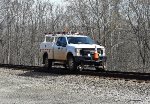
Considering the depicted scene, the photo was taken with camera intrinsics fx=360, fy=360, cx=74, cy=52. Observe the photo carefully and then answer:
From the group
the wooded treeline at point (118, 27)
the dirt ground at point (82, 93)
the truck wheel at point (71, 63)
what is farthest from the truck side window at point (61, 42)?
the wooded treeline at point (118, 27)

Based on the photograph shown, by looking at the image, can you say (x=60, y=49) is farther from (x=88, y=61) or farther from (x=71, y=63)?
(x=88, y=61)

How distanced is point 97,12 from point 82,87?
36.8 m

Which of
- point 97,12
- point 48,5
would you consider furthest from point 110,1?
point 48,5

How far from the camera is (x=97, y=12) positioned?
49969 mm

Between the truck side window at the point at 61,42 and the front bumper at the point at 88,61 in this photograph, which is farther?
the truck side window at the point at 61,42

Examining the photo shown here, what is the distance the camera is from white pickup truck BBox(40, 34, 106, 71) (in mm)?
19781

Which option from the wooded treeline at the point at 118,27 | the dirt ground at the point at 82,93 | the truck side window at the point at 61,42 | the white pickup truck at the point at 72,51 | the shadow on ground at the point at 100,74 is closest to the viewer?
the dirt ground at the point at 82,93

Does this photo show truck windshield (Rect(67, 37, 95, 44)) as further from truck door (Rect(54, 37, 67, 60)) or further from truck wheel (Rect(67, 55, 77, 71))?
truck wheel (Rect(67, 55, 77, 71))

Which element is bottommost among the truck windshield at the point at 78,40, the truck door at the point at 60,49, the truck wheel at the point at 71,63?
the truck wheel at the point at 71,63

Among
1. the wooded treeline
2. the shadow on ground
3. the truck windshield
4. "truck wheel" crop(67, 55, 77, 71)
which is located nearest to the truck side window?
the truck windshield

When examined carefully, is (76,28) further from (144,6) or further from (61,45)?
(61,45)

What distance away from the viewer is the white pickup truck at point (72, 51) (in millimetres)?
19781

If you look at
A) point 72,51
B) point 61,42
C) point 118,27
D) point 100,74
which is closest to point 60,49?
point 61,42

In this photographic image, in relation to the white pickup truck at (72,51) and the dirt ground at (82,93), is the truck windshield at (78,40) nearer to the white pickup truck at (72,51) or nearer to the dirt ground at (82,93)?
the white pickup truck at (72,51)
